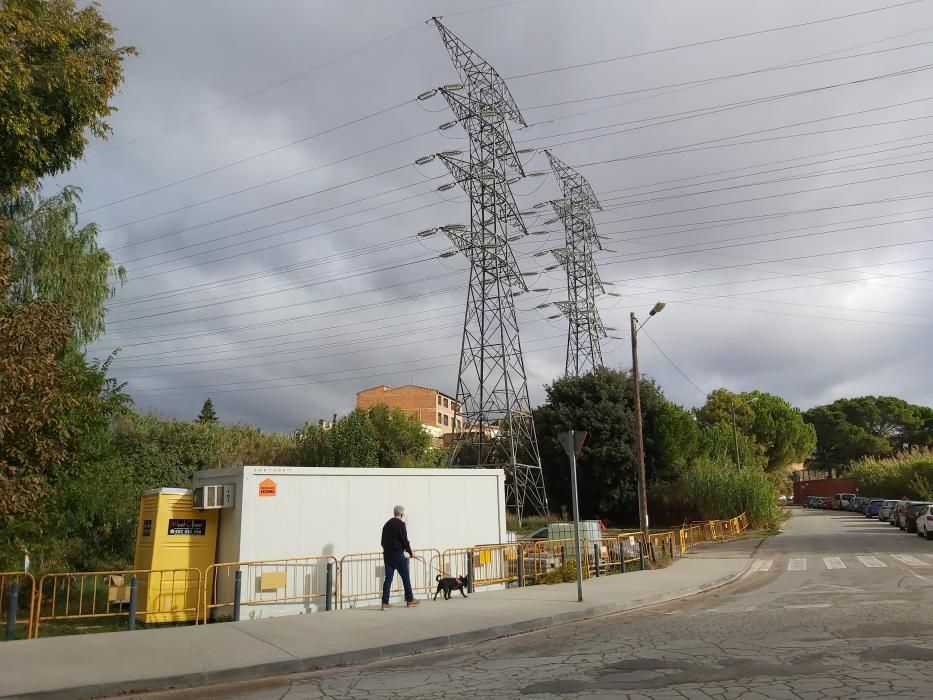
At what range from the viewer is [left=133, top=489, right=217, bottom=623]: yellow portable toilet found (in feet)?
38.0

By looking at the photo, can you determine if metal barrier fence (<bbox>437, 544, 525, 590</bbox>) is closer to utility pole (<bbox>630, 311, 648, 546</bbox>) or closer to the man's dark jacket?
the man's dark jacket

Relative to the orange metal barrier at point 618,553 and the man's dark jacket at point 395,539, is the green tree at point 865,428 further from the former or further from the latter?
the man's dark jacket at point 395,539

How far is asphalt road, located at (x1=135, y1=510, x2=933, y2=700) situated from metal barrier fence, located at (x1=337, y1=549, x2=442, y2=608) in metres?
3.97

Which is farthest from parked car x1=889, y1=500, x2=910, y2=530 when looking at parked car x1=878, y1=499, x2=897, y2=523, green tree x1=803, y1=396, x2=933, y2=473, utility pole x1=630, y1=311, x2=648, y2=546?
green tree x1=803, y1=396, x2=933, y2=473

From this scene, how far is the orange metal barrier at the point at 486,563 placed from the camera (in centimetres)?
1445

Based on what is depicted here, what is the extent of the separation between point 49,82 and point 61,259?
30.6 feet

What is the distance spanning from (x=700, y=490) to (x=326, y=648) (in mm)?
35279

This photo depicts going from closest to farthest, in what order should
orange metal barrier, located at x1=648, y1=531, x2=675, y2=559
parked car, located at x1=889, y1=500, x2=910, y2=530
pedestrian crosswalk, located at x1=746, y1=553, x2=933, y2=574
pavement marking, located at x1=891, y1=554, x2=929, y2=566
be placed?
pedestrian crosswalk, located at x1=746, y1=553, x2=933, y2=574 < pavement marking, located at x1=891, y1=554, x2=929, y2=566 < orange metal barrier, located at x1=648, y1=531, x2=675, y2=559 < parked car, located at x1=889, y1=500, x2=910, y2=530

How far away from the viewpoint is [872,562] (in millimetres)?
20266

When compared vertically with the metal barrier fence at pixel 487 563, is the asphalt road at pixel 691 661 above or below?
below

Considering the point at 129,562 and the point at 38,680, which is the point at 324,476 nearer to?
the point at 38,680

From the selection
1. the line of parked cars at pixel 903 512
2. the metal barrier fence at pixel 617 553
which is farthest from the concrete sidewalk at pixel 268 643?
the line of parked cars at pixel 903 512

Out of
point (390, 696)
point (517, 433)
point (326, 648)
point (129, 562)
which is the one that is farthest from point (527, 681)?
point (517, 433)

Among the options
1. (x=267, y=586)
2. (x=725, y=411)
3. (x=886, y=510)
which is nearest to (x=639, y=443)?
(x=267, y=586)
